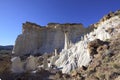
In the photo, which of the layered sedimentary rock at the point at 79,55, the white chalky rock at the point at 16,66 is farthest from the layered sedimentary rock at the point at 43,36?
the white chalky rock at the point at 16,66

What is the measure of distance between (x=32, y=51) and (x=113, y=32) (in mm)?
39306

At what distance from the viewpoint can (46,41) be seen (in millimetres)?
70250

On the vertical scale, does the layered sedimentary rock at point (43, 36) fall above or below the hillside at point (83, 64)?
above

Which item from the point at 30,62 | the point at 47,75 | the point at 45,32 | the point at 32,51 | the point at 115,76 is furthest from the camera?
→ the point at 45,32

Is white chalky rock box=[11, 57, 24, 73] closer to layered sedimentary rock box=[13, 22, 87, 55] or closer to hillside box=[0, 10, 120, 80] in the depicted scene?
Answer: hillside box=[0, 10, 120, 80]

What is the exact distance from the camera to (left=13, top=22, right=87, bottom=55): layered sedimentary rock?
66.9m

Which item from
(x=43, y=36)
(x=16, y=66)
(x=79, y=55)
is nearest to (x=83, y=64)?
(x=79, y=55)

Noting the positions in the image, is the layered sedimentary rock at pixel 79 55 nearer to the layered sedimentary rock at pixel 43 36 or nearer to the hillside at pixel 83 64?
the hillside at pixel 83 64

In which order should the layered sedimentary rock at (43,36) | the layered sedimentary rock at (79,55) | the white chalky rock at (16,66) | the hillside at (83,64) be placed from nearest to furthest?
the hillside at (83,64), the layered sedimentary rock at (79,55), the white chalky rock at (16,66), the layered sedimentary rock at (43,36)

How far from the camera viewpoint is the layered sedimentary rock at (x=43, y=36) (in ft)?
219

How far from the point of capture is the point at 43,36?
71.3m

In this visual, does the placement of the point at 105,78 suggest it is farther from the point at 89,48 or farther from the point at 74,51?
the point at 74,51

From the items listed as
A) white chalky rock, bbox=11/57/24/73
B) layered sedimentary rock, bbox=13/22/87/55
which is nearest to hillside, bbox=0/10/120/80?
white chalky rock, bbox=11/57/24/73

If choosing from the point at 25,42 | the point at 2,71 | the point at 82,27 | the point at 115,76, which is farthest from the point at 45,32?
the point at 115,76
